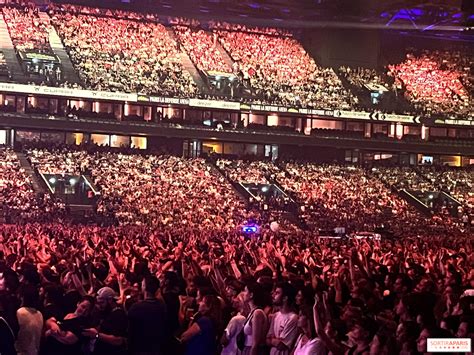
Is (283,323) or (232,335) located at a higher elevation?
(283,323)

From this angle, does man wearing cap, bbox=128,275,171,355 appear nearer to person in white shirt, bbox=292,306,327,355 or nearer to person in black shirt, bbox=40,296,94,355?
person in black shirt, bbox=40,296,94,355

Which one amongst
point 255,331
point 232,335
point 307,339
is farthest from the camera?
point 232,335

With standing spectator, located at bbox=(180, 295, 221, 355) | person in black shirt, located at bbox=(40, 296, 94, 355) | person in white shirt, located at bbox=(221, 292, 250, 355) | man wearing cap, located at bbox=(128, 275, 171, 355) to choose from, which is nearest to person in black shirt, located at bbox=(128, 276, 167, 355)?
man wearing cap, located at bbox=(128, 275, 171, 355)

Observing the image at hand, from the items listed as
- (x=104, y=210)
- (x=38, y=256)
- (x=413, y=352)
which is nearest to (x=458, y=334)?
(x=413, y=352)

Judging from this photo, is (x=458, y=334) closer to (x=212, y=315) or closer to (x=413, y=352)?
(x=413, y=352)

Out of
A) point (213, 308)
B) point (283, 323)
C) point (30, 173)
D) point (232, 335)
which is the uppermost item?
point (213, 308)

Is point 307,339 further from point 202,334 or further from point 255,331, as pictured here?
point 202,334

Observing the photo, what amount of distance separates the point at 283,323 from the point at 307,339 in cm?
82

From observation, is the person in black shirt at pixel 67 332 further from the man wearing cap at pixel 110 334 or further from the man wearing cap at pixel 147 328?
the man wearing cap at pixel 147 328

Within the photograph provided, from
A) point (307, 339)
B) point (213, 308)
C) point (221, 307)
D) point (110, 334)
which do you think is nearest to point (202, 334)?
point (213, 308)

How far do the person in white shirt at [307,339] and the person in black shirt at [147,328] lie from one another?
127 centimetres

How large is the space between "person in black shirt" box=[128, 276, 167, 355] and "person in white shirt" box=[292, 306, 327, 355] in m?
1.27

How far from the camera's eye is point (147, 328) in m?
8.20

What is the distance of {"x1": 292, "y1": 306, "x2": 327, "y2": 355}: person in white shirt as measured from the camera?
775 centimetres
